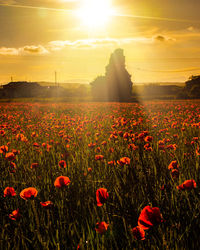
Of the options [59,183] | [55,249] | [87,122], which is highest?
[87,122]

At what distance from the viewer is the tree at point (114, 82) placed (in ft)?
137

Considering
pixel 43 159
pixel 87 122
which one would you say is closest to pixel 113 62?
pixel 87 122

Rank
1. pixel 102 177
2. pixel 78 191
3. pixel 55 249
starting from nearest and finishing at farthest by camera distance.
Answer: pixel 55 249
pixel 78 191
pixel 102 177

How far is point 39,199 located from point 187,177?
4.88ft

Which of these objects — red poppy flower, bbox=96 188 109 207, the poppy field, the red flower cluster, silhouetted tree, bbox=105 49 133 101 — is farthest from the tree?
the red flower cluster

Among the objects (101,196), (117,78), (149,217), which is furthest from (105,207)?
(117,78)

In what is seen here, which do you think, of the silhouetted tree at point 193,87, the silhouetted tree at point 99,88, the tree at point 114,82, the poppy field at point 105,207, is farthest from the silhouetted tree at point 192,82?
the poppy field at point 105,207

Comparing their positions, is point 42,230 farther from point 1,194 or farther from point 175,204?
point 175,204

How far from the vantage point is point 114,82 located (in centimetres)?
4172

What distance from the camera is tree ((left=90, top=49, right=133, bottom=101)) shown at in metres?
41.6

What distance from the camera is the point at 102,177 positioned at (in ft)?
8.38

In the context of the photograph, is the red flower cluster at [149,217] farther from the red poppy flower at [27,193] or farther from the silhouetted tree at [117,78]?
the silhouetted tree at [117,78]

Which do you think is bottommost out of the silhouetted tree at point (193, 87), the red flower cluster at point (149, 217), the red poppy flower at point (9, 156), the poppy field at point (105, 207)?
the poppy field at point (105, 207)

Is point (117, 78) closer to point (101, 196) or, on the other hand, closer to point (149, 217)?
point (101, 196)
